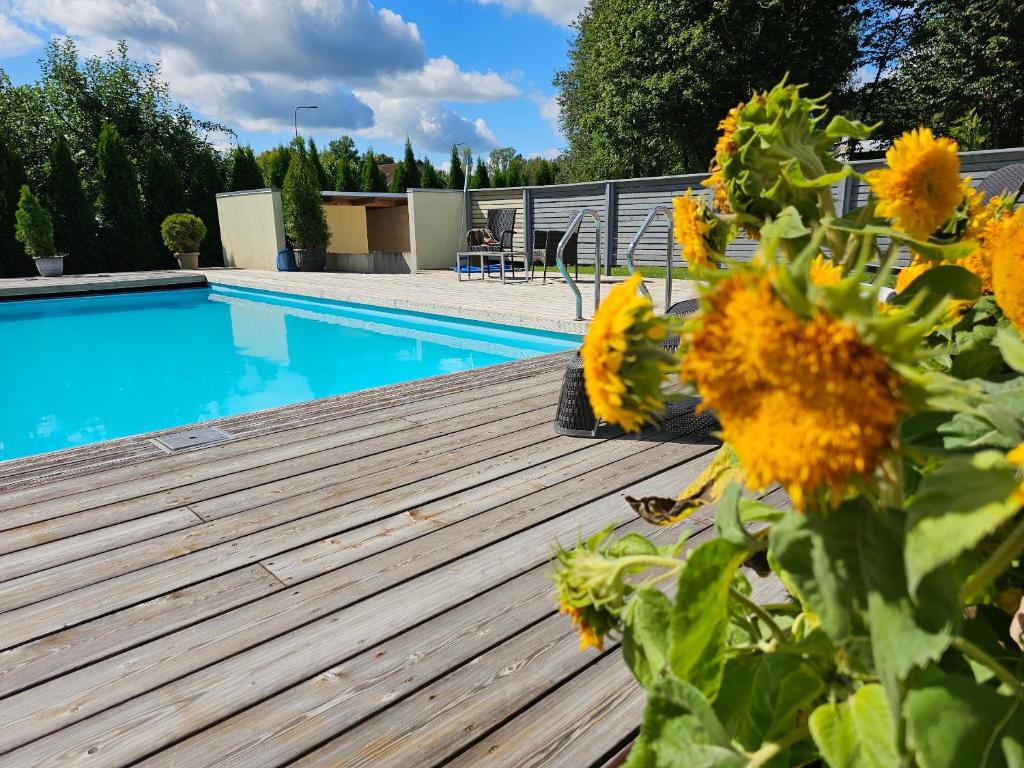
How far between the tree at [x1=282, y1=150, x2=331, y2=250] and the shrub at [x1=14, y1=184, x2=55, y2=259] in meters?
4.11

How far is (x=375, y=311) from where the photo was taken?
862cm

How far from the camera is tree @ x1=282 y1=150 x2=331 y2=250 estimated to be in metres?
13.1

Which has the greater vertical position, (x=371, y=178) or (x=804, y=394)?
(x=371, y=178)

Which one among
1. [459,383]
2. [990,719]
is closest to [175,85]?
[459,383]

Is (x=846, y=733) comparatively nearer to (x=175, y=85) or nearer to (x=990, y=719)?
(x=990, y=719)

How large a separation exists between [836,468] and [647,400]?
10 centimetres

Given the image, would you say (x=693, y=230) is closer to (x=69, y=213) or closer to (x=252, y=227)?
(x=252, y=227)

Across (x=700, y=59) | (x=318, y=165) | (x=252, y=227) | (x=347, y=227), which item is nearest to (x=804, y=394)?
(x=252, y=227)

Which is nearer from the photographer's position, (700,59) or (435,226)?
(435,226)

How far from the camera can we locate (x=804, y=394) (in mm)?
255

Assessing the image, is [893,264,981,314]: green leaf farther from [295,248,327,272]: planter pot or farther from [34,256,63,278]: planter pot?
[34,256,63,278]: planter pot

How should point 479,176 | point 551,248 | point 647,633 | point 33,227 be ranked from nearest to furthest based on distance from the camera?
point 647,633 → point 551,248 → point 33,227 → point 479,176

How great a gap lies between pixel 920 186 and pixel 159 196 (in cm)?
1617

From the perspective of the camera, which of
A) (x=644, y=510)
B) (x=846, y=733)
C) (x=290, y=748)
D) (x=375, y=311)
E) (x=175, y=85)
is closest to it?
(x=846, y=733)
